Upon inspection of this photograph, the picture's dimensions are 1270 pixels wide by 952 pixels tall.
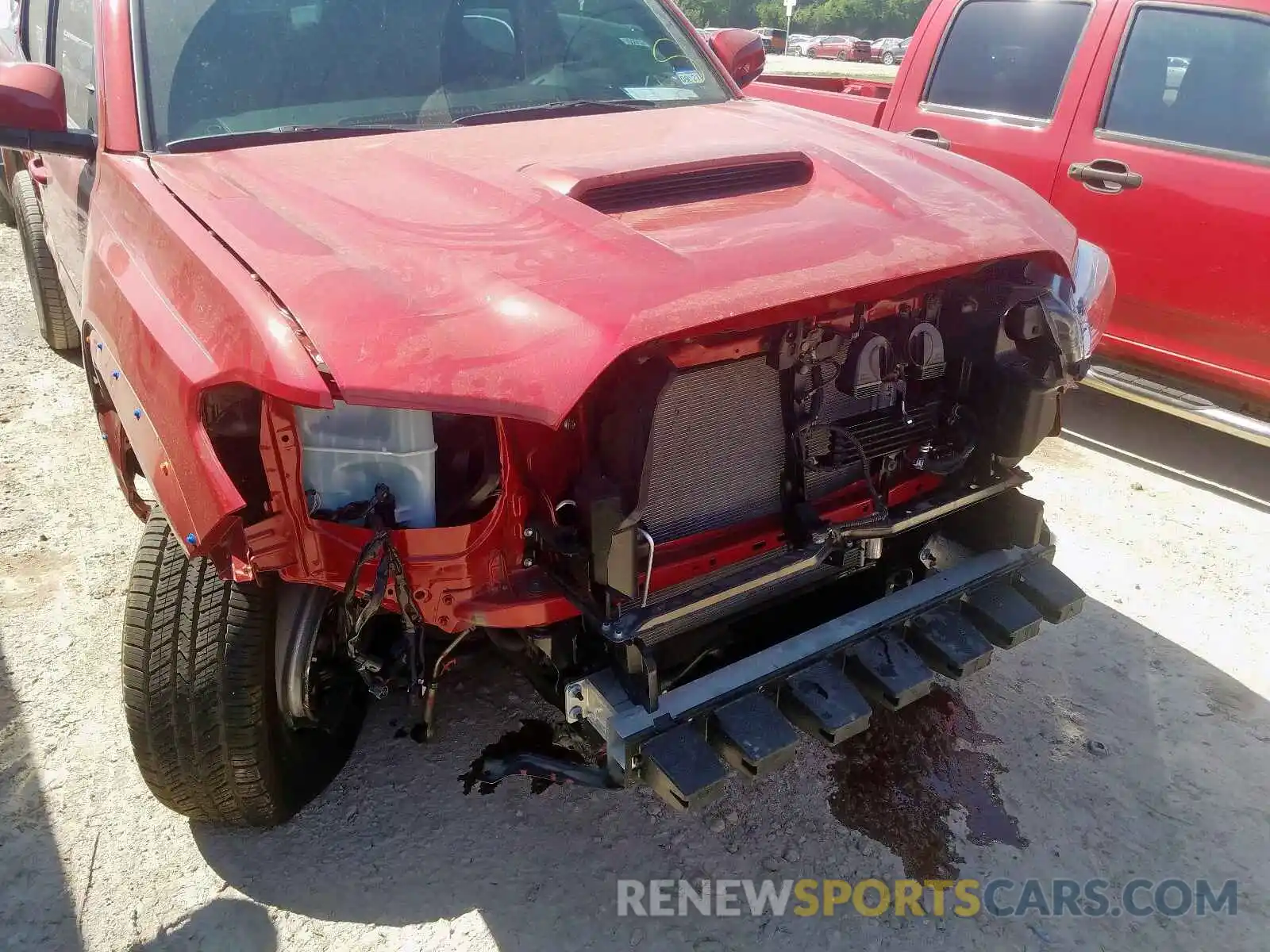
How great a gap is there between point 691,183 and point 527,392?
3.11 feet

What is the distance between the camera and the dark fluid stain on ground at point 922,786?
233 centimetres

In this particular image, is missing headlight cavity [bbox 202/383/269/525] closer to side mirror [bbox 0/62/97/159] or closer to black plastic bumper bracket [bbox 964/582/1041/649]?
side mirror [bbox 0/62/97/159]

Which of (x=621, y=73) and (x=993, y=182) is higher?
(x=621, y=73)

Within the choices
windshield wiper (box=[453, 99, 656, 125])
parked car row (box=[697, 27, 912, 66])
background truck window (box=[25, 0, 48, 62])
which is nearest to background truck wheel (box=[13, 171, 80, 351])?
background truck window (box=[25, 0, 48, 62])

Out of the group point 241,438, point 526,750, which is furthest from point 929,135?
point 241,438

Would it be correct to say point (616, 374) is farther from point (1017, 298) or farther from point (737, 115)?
point (737, 115)

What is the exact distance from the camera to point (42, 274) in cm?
446

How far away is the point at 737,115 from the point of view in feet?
9.36

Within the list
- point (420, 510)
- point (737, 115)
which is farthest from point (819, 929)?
point (737, 115)

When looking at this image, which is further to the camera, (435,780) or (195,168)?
(435,780)

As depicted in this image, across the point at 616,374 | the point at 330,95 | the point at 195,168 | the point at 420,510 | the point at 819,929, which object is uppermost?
the point at 330,95

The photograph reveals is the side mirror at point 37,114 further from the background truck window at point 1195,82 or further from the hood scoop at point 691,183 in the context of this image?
the background truck window at point 1195,82

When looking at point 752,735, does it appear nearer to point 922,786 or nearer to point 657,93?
point 922,786

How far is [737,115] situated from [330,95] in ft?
3.85
